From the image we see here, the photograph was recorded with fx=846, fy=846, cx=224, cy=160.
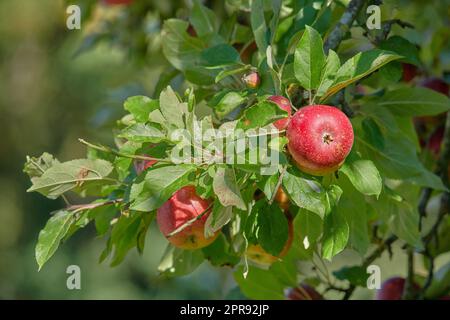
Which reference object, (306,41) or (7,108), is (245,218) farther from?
(7,108)

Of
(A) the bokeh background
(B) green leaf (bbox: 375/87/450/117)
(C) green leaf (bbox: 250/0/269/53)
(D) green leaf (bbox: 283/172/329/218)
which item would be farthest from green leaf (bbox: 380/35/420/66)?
(A) the bokeh background

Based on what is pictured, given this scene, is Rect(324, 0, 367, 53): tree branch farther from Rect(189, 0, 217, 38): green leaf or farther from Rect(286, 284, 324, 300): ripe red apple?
Rect(286, 284, 324, 300): ripe red apple

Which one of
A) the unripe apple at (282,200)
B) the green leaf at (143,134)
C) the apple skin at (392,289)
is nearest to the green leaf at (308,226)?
the unripe apple at (282,200)

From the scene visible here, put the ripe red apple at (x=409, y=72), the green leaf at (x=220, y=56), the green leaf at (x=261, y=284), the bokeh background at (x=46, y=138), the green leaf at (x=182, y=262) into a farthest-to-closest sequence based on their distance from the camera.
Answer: the bokeh background at (x=46, y=138) < the ripe red apple at (x=409, y=72) < the green leaf at (x=261, y=284) < the green leaf at (x=182, y=262) < the green leaf at (x=220, y=56)

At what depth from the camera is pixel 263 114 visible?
2.85ft

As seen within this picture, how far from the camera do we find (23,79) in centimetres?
563

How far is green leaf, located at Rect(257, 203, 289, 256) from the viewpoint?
99cm

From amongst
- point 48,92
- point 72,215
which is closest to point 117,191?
point 72,215

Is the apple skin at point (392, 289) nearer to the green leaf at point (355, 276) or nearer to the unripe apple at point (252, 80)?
the green leaf at point (355, 276)

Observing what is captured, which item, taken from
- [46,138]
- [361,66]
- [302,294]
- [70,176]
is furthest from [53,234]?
[46,138]

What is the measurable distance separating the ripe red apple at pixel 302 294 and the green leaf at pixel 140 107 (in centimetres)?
52

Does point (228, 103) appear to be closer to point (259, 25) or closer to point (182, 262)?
point (259, 25)

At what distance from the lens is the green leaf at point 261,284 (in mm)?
1350
